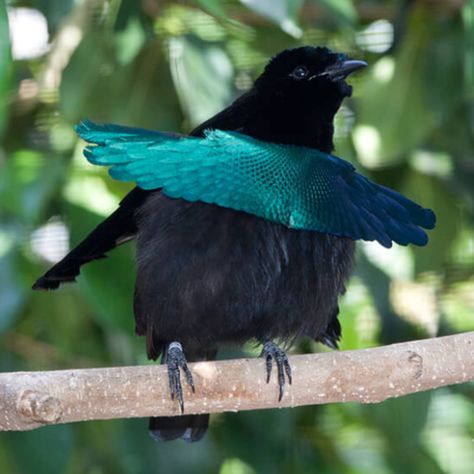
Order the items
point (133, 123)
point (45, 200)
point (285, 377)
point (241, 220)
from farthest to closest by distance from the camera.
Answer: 1. point (133, 123)
2. point (45, 200)
3. point (241, 220)
4. point (285, 377)

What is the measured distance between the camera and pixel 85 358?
4.97 meters

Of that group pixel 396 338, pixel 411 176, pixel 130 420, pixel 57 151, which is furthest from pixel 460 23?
pixel 130 420

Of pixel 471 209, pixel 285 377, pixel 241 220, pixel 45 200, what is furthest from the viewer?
pixel 471 209

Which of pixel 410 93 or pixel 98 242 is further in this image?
pixel 410 93

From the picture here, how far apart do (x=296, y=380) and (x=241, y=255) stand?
0.41 m

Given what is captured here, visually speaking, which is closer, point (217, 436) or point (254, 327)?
point (254, 327)

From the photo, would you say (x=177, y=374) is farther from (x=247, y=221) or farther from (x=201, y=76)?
(x=201, y=76)

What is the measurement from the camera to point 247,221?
3678 mm

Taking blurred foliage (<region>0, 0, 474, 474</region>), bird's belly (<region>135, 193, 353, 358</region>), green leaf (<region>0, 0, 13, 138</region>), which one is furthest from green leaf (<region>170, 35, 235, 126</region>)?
green leaf (<region>0, 0, 13, 138</region>)

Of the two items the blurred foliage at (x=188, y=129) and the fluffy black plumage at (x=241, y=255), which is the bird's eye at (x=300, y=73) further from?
the blurred foliage at (x=188, y=129)

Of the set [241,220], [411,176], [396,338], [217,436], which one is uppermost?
[241,220]

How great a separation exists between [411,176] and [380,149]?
1.46ft

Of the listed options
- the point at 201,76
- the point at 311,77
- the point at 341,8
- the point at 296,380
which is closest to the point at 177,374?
the point at 296,380

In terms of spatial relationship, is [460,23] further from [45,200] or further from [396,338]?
[45,200]
